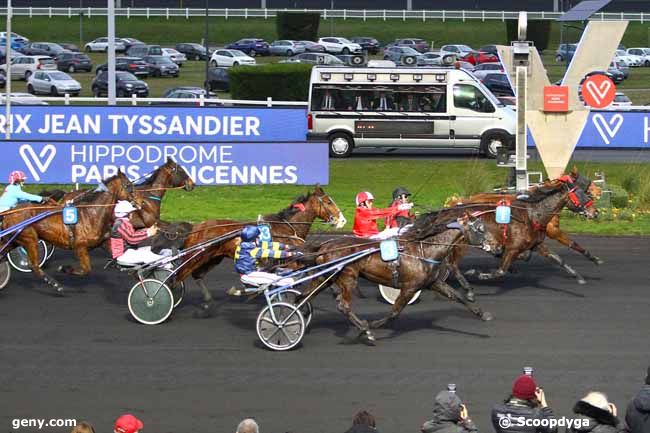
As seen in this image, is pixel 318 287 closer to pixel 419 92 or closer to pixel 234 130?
pixel 234 130

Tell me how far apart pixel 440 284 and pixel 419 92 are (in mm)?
17412

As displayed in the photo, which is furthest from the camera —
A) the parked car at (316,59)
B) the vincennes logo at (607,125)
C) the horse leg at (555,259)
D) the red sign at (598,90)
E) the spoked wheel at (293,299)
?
the parked car at (316,59)

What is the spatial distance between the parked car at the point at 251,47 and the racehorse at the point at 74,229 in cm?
5205

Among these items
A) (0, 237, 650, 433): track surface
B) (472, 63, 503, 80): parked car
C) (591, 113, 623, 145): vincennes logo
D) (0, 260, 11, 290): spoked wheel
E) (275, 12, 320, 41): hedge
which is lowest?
(0, 237, 650, 433): track surface

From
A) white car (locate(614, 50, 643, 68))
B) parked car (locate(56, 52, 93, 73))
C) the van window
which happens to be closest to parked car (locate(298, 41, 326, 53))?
parked car (locate(56, 52, 93, 73))

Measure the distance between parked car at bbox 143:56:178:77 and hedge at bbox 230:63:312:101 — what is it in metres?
18.7

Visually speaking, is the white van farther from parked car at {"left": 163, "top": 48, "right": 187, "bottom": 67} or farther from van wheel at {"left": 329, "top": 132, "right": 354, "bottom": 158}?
parked car at {"left": 163, "top": 48, "right": 187, "bottom": 67}

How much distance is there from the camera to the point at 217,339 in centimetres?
1366

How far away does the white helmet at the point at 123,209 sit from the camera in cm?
1555

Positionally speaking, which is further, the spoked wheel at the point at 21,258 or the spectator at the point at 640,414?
the spoked wheel at the point at 21,258

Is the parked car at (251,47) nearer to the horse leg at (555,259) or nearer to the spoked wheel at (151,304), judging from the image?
the horse leg at (555,259)

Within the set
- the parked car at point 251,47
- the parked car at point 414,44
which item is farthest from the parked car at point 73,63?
the parked car at point 414,44

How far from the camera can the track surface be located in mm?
Result: 11031

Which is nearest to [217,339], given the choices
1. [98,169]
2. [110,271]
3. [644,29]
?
[110,271]
